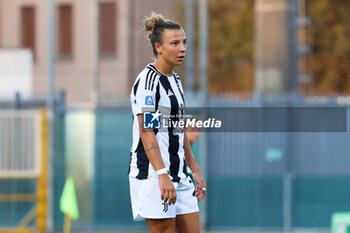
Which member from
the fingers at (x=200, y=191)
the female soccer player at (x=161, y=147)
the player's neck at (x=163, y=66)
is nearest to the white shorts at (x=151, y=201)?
the female soccer player at (x=161, y=147)

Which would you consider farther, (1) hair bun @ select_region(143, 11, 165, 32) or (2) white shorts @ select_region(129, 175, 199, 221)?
(1) hair bun @ select_region(143, 11, 165, 32)

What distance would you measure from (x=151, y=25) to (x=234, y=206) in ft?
24.5

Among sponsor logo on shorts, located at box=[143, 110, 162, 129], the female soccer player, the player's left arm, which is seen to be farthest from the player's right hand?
the player's left arm

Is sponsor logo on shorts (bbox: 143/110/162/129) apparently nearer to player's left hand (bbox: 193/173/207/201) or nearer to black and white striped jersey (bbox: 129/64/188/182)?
black and white striped jersey (bbox: 129/64/188/182)

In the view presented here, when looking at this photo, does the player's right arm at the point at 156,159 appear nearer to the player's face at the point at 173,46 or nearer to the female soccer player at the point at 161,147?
the female soccer player at the point at 161,147

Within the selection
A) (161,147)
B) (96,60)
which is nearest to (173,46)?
(161,147)

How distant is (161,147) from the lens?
14.7 ft

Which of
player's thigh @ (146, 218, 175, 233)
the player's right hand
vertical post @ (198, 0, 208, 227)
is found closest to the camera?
the player's right hand

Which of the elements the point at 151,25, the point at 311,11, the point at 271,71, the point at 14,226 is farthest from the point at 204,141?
the point at 311,11

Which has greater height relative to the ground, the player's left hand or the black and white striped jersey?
the black and white striped jersey

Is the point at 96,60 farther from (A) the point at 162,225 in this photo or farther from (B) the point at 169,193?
(B) the point at 169,193

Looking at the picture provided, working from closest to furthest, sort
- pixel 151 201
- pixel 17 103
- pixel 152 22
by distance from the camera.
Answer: pixel 151 201, pixel 152 22, pixel 17 103

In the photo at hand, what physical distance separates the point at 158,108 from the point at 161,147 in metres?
0.24

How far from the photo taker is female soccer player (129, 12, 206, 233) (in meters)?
4.38
